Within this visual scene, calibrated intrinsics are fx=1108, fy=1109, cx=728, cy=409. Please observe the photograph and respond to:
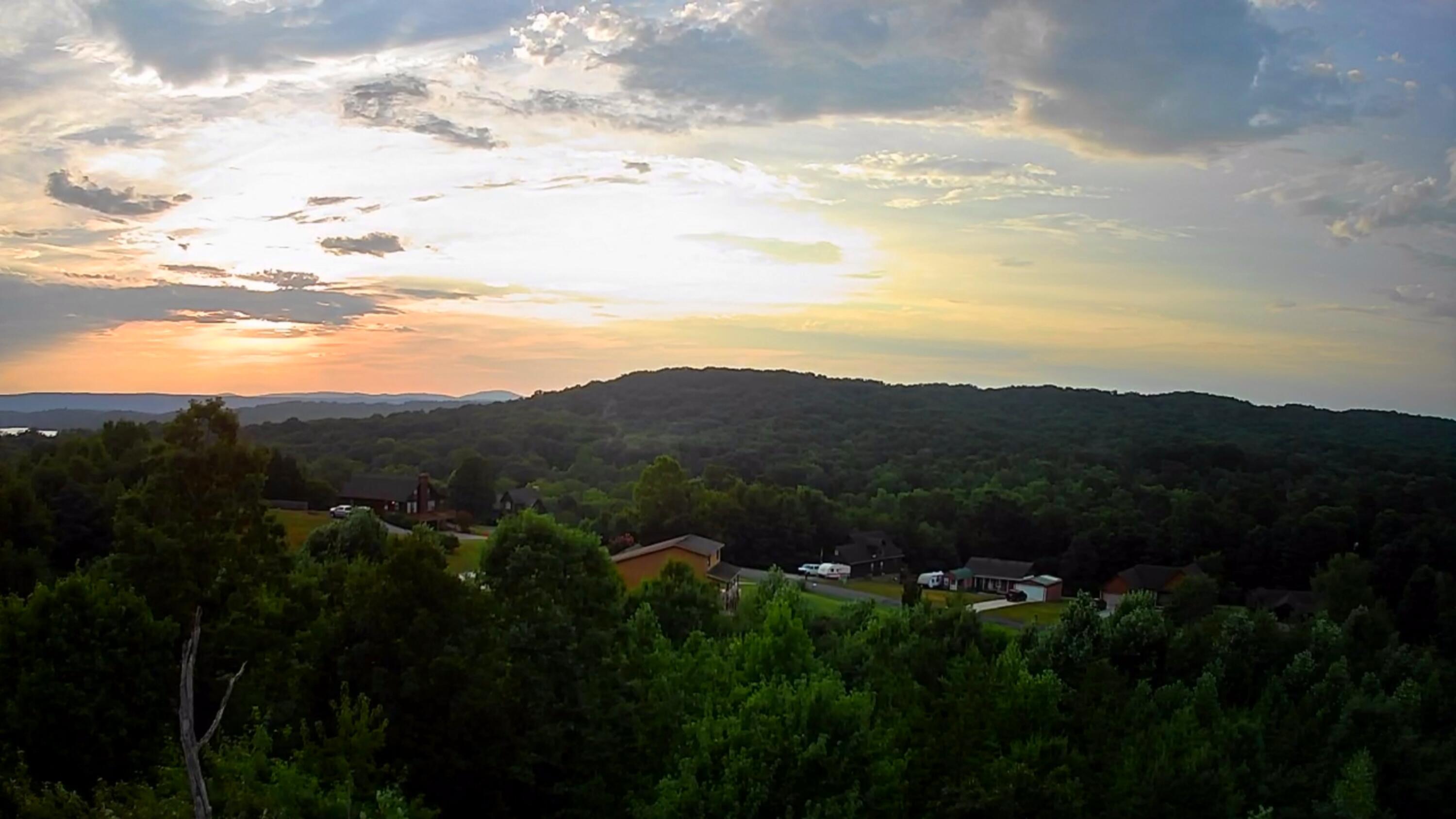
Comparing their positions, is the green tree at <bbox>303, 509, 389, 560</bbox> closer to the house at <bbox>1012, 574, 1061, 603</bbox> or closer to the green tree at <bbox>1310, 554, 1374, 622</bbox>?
the house at <bbox>1012, 574, 1061, 603</bbox>

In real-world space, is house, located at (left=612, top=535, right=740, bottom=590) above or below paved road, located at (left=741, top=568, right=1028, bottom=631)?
above

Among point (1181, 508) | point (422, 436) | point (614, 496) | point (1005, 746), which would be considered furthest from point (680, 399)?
point (1005, 746)

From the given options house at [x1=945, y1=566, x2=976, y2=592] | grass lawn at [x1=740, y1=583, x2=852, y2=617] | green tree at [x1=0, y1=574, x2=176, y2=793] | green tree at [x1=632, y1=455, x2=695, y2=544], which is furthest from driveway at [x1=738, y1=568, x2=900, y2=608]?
green tree at [x1=0, y1=574, x2=176, y2=793]

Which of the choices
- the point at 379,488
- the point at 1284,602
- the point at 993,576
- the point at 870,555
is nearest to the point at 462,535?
the point at 379,488

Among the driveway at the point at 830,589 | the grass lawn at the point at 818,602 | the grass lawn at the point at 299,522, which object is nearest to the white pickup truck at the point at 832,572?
the driveway at the point at 830,589

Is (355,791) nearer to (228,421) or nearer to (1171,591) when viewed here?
(228,421)

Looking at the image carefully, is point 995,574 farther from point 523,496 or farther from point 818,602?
point 523,496
